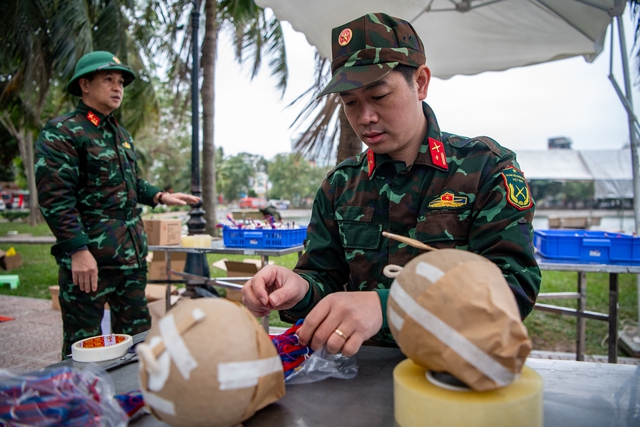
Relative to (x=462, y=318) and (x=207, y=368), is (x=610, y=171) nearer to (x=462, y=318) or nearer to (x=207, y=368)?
(x=462, y=318)

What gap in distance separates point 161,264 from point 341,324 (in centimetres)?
474

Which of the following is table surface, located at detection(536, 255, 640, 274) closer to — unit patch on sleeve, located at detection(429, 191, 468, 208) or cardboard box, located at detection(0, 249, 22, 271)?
unit patch on sleeve, located at detection(429, 191, 468, 208)

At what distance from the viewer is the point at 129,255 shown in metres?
2.81

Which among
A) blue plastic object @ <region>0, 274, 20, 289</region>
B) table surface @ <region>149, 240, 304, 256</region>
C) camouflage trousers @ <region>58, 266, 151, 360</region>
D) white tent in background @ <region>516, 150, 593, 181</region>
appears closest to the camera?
camouflage trousers @ <region>58, 266, 151, 360</region>

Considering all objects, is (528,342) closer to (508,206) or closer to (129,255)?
(508,206)

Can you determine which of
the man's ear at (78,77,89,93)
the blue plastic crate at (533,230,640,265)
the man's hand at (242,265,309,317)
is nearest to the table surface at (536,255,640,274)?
the blue plastic crate at (533,230,640,265)

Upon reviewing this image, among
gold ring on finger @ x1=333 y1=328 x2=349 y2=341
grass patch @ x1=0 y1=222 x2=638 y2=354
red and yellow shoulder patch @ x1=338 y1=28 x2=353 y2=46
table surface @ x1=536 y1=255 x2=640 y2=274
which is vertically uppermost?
red and yellow shoulder patch @ x1=338 y1=28 x2=353 y2=46

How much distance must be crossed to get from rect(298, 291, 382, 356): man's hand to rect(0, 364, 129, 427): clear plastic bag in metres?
0.44

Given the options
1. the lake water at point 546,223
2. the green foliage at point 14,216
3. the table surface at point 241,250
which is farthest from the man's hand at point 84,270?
the green foliage at point 14,216

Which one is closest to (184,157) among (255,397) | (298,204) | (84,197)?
(298,204)

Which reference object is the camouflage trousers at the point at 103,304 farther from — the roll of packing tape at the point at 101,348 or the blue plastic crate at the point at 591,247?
the blue plastic crate at the point at 591,247

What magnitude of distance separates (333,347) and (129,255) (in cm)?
221

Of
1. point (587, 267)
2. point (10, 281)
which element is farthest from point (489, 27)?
point (10, 281)

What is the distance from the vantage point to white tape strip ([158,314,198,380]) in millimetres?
654
